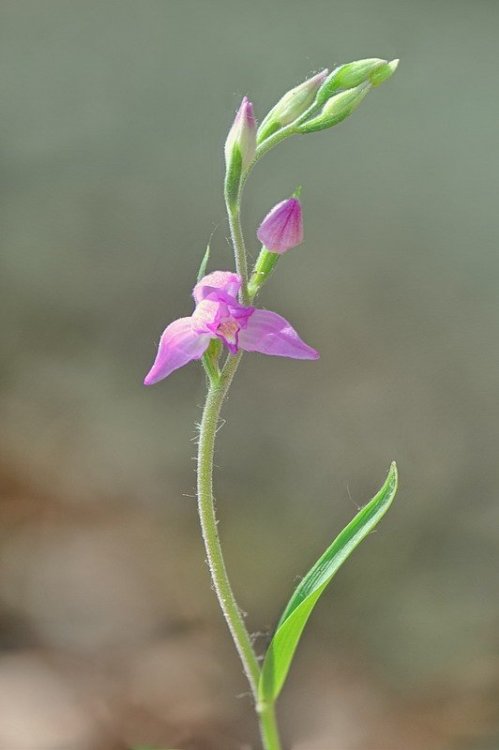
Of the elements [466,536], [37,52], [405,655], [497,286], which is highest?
[37,52]

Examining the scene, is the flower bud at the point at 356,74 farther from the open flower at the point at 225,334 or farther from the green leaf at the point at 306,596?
the green leaf at the point at 306,596

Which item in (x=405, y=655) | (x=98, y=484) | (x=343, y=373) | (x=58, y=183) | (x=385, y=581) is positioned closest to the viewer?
(x=405, y=655)

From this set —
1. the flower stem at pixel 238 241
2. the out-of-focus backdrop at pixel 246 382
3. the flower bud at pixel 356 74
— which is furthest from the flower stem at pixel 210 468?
the out-of-focus backdrop at pixel 246 382

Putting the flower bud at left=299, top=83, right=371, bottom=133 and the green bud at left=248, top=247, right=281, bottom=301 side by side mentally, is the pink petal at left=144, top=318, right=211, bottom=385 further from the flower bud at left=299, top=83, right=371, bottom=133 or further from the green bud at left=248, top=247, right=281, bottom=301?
the flower bud at left=299, top=83, right=371, bottom=133

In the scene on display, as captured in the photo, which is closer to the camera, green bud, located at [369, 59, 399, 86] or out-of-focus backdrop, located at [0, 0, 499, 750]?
green bud, located at [369, 59, 399, 86]

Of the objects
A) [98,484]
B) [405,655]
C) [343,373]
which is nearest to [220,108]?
[343,373]

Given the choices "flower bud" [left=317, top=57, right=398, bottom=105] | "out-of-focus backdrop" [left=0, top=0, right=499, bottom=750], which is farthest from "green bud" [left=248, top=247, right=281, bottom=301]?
"out-of-focus backdrop" [left=0, top=0, right=499, bottom=750]

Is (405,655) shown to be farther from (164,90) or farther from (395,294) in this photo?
(164,90)
